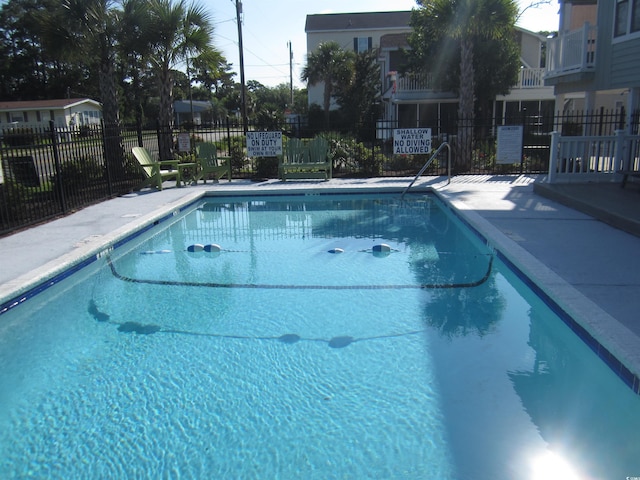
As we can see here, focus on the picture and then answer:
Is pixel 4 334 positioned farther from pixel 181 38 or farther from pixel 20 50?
pixel 20 50

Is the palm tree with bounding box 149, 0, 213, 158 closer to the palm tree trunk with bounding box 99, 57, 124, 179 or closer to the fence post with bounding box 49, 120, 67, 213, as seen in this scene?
the palm tree trunk with bounding box 99, 57, 124, 179

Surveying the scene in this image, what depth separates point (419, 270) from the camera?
6.73 metres

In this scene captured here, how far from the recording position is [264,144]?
1416cm

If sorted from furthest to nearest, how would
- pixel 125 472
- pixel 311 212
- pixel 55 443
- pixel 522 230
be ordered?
pixel 311 212 → pixel 522 230 → pixel 55 443 → pixel 125 472

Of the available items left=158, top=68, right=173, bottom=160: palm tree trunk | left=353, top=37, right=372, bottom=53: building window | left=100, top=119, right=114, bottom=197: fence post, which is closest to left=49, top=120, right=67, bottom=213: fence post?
left=100, top=119, right=114, bottom=197: fence post

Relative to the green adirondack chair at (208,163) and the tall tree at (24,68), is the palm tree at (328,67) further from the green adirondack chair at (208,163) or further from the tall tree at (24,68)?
the tall tree at (24,68)

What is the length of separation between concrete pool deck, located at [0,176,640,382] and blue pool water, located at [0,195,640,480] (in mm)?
244

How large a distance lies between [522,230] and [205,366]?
5144 millimetres

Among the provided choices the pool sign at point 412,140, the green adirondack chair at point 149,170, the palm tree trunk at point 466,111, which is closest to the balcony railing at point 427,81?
the palm tree trunk at point 466,111

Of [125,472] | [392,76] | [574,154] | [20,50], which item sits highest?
[20,50]

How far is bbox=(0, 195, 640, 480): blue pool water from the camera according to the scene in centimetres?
310

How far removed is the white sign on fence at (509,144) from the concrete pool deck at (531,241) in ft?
3.84

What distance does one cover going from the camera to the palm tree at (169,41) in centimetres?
1370

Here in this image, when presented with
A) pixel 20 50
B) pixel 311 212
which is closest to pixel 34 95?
pixel 20 50
